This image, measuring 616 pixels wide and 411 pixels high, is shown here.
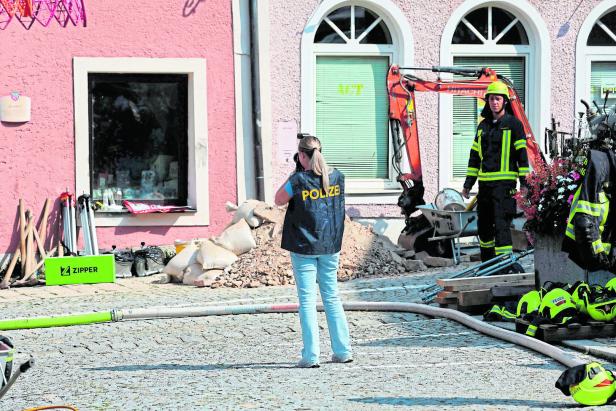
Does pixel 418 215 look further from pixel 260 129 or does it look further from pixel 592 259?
pixel 592 259

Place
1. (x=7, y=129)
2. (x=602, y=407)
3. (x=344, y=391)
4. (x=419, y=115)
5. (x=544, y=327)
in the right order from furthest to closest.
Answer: (x=419, y=115) < (x=7, y=129) < (x=544, y=327) < (x=344, y=391) < (x=602, y=407)

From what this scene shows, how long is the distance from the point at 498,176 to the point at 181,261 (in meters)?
4.01

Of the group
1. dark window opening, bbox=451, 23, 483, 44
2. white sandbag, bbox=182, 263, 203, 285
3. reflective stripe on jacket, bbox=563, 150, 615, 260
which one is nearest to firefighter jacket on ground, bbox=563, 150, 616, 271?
reflective stripe on jacket, bbox=563, 150, 615, 260

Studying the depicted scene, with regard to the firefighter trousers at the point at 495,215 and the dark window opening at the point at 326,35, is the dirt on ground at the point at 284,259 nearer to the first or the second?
the firefighter trousers at the point at 495,215

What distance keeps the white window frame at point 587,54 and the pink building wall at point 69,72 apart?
16.5 ft

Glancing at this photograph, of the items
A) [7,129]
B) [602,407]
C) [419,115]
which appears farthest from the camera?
[419,115]

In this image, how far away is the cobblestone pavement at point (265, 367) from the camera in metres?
7.63

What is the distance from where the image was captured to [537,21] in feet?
58.6

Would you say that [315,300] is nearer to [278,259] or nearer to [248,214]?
[278,259]

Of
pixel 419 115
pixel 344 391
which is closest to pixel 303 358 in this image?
pixel 344 391

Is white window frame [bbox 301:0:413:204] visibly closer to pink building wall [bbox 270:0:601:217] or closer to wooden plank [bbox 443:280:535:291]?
pink building wall [bbox 270:0:601:217]

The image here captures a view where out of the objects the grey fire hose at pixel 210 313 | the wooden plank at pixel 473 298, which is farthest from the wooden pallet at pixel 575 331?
the wooden plank at pixel 473 298

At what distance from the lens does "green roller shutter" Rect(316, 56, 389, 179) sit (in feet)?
57.9

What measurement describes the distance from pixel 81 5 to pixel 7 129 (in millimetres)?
1888
